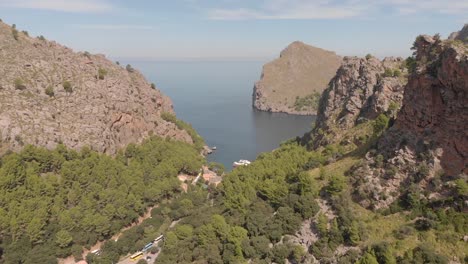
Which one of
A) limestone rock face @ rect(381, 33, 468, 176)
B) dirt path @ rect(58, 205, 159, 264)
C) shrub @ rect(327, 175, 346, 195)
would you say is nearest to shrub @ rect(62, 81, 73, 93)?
dirt path @ rect(58, 205, 159, 264)

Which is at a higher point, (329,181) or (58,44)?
(58,44)

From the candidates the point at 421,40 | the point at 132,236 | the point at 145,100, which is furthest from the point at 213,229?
the point at 145,100

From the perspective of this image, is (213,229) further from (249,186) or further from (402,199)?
(402,199)

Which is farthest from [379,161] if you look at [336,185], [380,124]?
[380,124]

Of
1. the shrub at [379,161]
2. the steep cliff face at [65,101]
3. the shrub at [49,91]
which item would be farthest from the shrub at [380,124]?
the shrub at [49,91]

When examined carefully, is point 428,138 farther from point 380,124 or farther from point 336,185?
point 380,124

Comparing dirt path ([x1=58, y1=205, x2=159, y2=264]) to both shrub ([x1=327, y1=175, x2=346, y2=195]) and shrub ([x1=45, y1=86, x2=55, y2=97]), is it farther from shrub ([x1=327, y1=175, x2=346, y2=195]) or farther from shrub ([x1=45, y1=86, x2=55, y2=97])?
shrub ([x1=45, y1=86, x2=55, y2=97])
